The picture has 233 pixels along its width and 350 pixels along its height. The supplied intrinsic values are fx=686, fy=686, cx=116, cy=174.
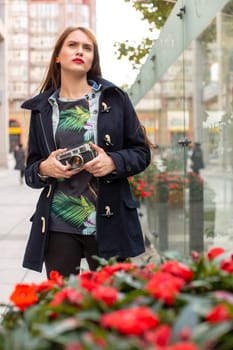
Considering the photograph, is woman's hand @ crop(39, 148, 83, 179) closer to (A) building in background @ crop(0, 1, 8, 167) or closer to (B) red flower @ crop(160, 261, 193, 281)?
(B) red flower @ crop(160, 261, 193, 281)

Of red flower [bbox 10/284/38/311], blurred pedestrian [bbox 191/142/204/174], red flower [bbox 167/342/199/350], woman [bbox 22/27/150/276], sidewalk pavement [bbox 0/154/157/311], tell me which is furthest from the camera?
sidewalk pavement [bbox 0/154/157/311]

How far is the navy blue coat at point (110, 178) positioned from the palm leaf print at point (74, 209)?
49 mm

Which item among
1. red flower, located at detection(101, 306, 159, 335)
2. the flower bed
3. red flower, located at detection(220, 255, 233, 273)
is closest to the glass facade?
red flower, located at detection(220, 255, 233, 273)

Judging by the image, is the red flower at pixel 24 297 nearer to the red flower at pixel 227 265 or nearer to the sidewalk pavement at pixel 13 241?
the red flower at pixel 227 265

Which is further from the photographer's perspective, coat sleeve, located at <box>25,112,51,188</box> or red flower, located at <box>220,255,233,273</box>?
coat sleeve, located at <box>25,112,51,188</box>

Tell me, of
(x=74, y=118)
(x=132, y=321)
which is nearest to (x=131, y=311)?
(x=132, y=321)

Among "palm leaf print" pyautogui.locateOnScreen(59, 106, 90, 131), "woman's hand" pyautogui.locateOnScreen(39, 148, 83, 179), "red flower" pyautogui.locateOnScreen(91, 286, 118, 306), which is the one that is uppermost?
"palm leaf print" pyautogui.locateOnScreen(59, 106, 90, 131)

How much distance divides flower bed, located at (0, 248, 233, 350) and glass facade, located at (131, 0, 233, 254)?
6.98 feet

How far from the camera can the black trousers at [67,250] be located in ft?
9.98

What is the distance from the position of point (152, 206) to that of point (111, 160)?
5.65 m

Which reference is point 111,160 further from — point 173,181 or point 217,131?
point 173,181

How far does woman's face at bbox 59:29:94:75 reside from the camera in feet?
10.2

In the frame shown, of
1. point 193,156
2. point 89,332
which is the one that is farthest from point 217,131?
point 89,332

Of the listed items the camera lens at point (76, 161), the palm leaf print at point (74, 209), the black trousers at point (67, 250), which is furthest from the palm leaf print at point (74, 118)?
the black trousers at point (67, 250)
